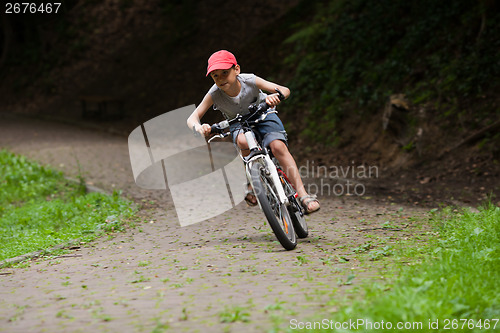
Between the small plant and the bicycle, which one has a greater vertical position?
the bicycle

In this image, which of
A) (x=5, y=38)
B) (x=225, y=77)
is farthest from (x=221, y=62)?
(x=5, y=38)

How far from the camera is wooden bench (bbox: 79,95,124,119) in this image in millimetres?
19312

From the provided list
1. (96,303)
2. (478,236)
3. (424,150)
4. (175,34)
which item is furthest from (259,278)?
(175,34)

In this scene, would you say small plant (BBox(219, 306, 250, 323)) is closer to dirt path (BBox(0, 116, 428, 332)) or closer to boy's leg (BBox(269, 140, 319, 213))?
dirt path (BBox(0, 116, 428, 332))

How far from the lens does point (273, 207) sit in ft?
18.2

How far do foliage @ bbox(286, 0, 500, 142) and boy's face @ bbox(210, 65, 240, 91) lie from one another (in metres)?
7.06

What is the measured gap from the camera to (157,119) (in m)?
19.4

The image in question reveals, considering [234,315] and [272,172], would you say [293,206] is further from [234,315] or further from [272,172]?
[234,315]

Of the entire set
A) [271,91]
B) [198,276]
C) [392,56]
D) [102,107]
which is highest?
[102,107]

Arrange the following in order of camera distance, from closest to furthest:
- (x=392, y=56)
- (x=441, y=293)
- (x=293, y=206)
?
(x=441, y=293) → (x=293, y=206) → (x=392, y=56)

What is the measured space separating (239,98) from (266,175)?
2.99ft

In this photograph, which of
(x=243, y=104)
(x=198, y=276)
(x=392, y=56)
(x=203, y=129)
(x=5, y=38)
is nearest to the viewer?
(x=198, y=276)

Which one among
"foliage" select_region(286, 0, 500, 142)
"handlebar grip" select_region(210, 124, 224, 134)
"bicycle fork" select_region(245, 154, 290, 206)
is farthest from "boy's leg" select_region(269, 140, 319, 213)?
"foliage" select_region(286, 0, 500, 142)

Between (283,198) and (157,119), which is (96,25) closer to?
(157,119)
